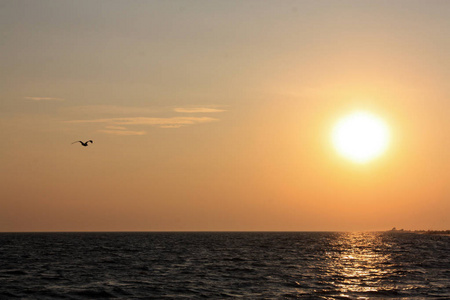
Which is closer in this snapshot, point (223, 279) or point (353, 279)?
point (223, 279)

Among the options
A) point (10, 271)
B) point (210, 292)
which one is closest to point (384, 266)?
point (210, 292)

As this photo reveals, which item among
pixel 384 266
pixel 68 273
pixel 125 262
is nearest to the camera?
pixel 68 273

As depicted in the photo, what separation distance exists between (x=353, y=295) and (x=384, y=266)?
23.7 meters

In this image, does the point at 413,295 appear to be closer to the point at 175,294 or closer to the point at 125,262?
the point at 175,294

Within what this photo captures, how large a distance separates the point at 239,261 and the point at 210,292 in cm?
2694

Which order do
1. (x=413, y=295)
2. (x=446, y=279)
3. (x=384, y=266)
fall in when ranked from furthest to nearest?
(x=384, y=266) → (x=446, y=279) → (x=413, y=295)

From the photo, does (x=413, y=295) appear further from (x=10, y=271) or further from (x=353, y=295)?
(x=10, y=271)

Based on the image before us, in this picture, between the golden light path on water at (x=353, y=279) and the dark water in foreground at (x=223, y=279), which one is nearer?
Answer: the dark water in foreground at (x=223, y=279)

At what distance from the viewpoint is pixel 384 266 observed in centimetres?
6097

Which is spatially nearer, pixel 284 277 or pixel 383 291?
pixel 383 291

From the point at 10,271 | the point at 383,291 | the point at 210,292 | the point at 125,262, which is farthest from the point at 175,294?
the point at 125,262

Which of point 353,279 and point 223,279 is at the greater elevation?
point 353,279

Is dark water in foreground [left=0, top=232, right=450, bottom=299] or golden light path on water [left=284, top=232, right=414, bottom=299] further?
golden light path on water [left=284, top=232, right=414, bottom=299]

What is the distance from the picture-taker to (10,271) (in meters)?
53.8
